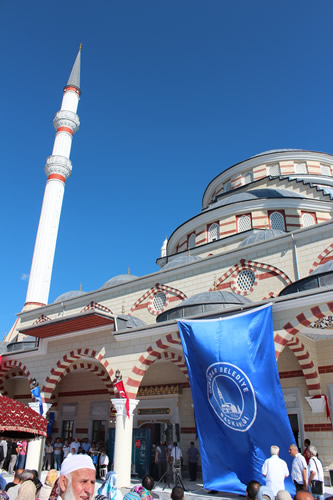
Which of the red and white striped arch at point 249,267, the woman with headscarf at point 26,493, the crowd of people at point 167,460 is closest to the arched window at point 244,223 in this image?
the red and white striped arch at point 249,267

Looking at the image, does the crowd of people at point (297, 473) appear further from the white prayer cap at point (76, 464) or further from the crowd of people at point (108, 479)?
the white prayer cap at point (76, 464)

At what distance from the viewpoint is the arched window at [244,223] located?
51.4 feet

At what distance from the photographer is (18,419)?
4.74 m

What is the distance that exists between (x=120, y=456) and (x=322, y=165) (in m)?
16.6

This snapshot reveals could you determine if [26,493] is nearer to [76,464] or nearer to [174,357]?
[76,464]

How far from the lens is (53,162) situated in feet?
74.4

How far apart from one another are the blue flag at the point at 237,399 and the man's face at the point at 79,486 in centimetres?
507

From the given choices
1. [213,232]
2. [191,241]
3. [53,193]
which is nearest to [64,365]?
[213,232]

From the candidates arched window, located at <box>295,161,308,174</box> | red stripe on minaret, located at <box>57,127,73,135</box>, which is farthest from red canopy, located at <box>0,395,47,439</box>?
red stripe on minaret, located at <box>57,127,73,135</box>

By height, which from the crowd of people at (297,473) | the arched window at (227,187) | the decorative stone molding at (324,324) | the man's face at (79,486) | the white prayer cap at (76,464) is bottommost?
the crowd of people at (297,473)

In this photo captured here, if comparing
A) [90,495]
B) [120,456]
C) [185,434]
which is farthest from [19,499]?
[185,434]

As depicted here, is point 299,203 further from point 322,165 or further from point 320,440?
point 320,440

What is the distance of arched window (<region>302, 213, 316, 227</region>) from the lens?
15.4 meters

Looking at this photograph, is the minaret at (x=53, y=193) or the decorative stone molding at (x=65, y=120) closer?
the minaret at (x=53, y=193)
